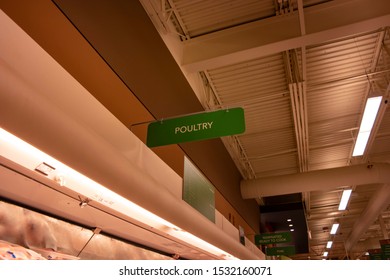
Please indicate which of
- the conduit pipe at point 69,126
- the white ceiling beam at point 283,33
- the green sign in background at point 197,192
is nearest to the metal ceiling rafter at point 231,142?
the white ceiling beam at point 283,33

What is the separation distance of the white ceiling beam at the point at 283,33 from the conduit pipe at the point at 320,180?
490 cm

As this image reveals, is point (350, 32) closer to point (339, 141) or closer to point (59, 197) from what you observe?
point (59, 197)

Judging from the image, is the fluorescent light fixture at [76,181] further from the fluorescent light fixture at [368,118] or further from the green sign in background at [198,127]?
the fluorescent light fixture at [368,118]

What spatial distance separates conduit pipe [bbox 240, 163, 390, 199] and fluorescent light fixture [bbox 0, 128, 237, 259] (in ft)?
20.2

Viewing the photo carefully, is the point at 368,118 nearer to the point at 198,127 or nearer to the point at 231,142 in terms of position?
the point at 198,127

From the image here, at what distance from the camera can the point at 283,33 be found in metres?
4.71

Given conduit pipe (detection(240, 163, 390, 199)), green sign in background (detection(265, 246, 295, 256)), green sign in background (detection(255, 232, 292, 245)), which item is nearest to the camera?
conduit pipe (detection(240, 163, 390, 199))

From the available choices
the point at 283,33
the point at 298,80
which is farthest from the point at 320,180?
the point at 283,33

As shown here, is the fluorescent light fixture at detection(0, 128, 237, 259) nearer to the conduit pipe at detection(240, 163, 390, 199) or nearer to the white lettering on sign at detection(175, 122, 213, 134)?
the white lettering on sign at detection(175, 122, 213, 134)

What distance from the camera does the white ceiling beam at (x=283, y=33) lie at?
4391 mm

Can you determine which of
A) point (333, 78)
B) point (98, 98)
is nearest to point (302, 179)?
point (333, 78)

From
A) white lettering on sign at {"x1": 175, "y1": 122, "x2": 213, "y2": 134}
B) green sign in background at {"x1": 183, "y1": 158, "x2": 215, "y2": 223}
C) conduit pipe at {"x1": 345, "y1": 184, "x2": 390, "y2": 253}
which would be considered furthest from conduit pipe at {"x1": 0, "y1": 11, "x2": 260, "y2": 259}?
conduit pipe at {"x1": 345, "y1": 184, "x2": 390, "y2": 253}

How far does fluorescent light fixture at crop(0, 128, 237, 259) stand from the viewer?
5.40ft
